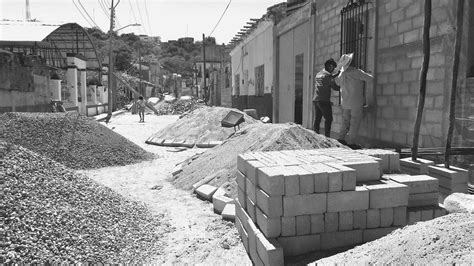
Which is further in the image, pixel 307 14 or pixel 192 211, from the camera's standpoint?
pixel 307 14

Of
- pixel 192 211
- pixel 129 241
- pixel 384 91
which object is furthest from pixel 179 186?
pixel 384 91

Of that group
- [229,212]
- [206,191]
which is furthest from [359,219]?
[206,191]

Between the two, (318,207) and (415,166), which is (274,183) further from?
(415,166)

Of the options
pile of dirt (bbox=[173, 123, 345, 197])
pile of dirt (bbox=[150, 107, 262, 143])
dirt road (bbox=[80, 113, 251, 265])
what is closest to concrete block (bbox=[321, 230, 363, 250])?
dirt road (bbox=[80, 113, 251, 265])

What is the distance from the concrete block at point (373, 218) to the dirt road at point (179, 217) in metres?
1.13

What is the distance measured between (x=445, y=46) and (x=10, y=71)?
14.9 meters

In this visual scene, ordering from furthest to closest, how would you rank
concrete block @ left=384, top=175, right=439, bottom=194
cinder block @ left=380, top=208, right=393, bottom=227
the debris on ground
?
the debris on ground → concrete block @ left=384, top=175, right=439, bottom=194 → cinder block @ left=380, top=208, right=393, bottom=227

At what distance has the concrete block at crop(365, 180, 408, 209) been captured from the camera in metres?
3.35

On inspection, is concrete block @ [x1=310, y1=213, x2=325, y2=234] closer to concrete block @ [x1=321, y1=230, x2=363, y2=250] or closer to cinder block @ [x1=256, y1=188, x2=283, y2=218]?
concrete block @ [x1=321, y1=230, x2=363, y2=250]

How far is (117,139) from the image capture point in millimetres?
10773

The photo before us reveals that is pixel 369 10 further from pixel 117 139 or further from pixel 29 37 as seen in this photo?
pixel 29 37

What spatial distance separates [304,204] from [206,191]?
3056mm

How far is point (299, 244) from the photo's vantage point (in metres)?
3.25

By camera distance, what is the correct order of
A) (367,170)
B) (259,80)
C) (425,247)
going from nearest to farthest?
1. (425,247)
2. (367,170)
3. (259,80)
